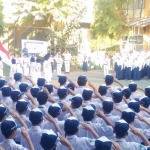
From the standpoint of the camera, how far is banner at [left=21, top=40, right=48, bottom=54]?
21420 mm

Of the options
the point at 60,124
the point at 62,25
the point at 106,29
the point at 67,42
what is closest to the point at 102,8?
the point at 106,29

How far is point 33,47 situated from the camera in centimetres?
2172

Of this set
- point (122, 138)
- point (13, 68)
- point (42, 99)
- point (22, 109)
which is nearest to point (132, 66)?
point (13, 68)

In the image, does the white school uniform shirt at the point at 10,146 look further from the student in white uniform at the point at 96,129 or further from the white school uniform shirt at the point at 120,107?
the white school uniform shirt at the point at 120,107

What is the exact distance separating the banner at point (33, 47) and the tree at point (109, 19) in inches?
385

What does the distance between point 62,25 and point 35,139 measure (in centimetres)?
2542

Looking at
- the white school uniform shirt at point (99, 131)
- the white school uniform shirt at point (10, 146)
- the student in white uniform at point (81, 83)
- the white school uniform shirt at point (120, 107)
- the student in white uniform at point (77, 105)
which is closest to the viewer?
the white school uniform shirt at point (10, 146)

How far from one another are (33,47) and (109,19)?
425 inches

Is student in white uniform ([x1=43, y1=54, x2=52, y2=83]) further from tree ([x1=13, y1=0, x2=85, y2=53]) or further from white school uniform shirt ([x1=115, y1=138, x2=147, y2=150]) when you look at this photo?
white school uniform shirt ([x1=115, y1=138, x2=147, y2=150])

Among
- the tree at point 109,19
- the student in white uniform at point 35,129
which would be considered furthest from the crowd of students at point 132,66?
the student in white uniform at point 35,129

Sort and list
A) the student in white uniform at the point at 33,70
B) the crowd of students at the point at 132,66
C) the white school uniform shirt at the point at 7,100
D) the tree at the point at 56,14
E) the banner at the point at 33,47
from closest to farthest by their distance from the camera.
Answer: the white school uniform shirt at the point at 7,100
the student in white uniform at the point at 33,70
the crowd of students at the point at 132,66
the banner at the point at 33,47
the tree at the point at 56,14

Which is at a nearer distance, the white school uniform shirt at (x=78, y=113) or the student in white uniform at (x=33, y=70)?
the white school uniform shirt at (x=78, y=113)

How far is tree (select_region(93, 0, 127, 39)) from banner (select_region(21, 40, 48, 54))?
978 centimetres

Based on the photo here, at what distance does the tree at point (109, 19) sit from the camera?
30422 millimetres
